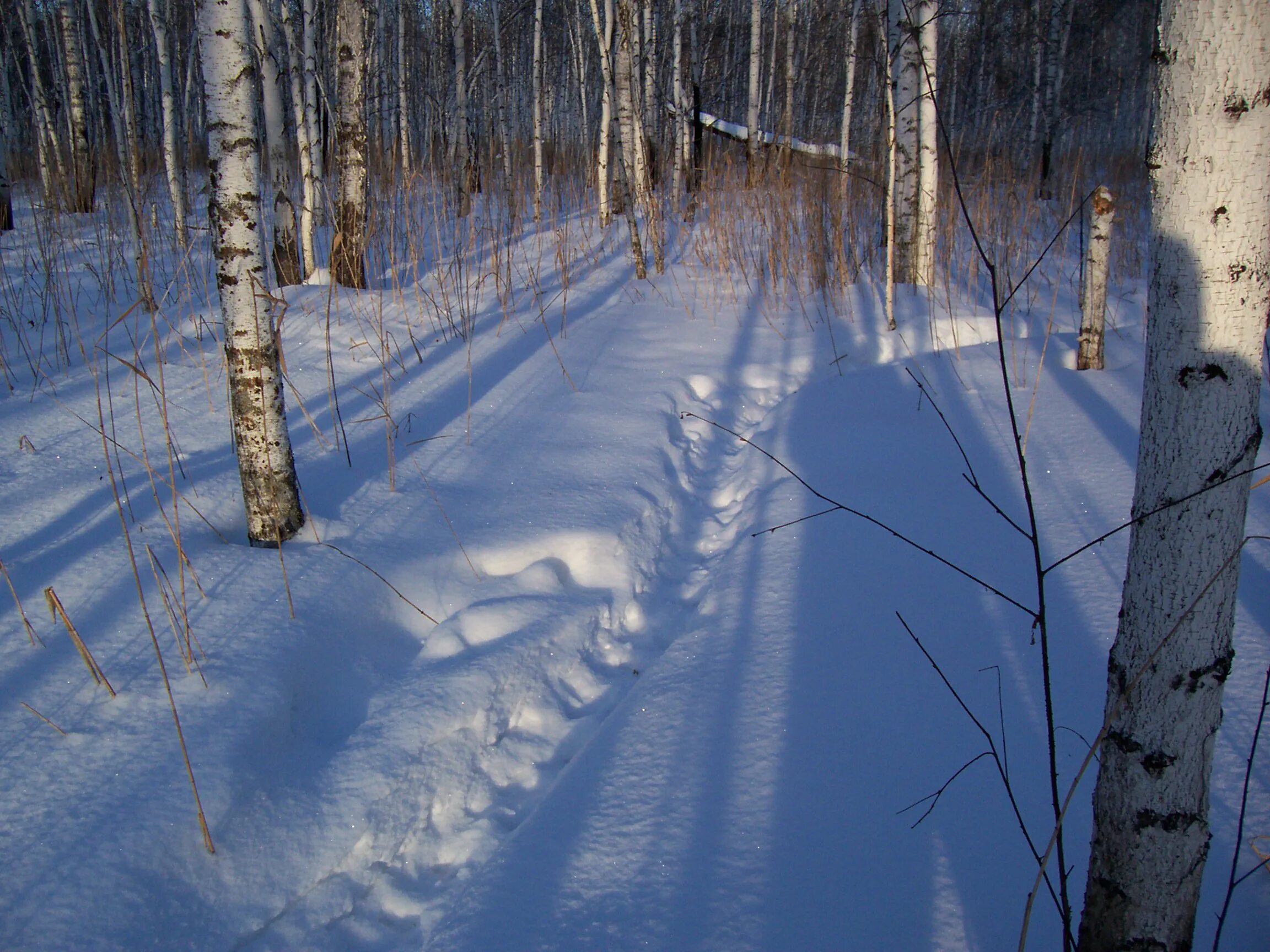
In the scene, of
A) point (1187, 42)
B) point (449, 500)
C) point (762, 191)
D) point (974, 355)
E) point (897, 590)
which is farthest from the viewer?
point (762, 191)

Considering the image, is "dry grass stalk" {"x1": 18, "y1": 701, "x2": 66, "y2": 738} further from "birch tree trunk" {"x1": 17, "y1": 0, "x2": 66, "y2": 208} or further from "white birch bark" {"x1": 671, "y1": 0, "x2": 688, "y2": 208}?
"white birch bark" {"x1": 671, "y1": 0, "x2": 688, "y2": 208}

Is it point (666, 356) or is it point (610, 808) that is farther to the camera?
point (666, 356)

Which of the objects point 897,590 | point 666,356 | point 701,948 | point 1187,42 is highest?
point 1187,42

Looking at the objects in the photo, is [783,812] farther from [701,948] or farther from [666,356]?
[666,356]

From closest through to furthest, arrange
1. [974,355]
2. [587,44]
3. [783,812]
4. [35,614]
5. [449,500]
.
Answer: [783,812] < [35,614] < [449,500] < [974,355] < [587,44]

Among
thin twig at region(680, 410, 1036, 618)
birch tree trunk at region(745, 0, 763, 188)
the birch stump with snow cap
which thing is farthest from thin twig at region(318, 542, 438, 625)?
birch tree trunk at region(745, 0, 763, 188)

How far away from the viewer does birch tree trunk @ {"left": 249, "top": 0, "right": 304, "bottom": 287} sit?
14.8 ft

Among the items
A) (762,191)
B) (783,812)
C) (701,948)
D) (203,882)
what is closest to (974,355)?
(762,191)

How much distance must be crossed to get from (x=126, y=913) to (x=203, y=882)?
0.10m

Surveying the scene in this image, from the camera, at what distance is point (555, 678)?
172 centimetres

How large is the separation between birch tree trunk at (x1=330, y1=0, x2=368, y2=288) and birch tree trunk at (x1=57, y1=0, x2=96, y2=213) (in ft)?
10.8

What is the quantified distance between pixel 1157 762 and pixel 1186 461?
318mm

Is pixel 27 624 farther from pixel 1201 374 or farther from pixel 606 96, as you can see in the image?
pixel 606 96

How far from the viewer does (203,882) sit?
1158mm
